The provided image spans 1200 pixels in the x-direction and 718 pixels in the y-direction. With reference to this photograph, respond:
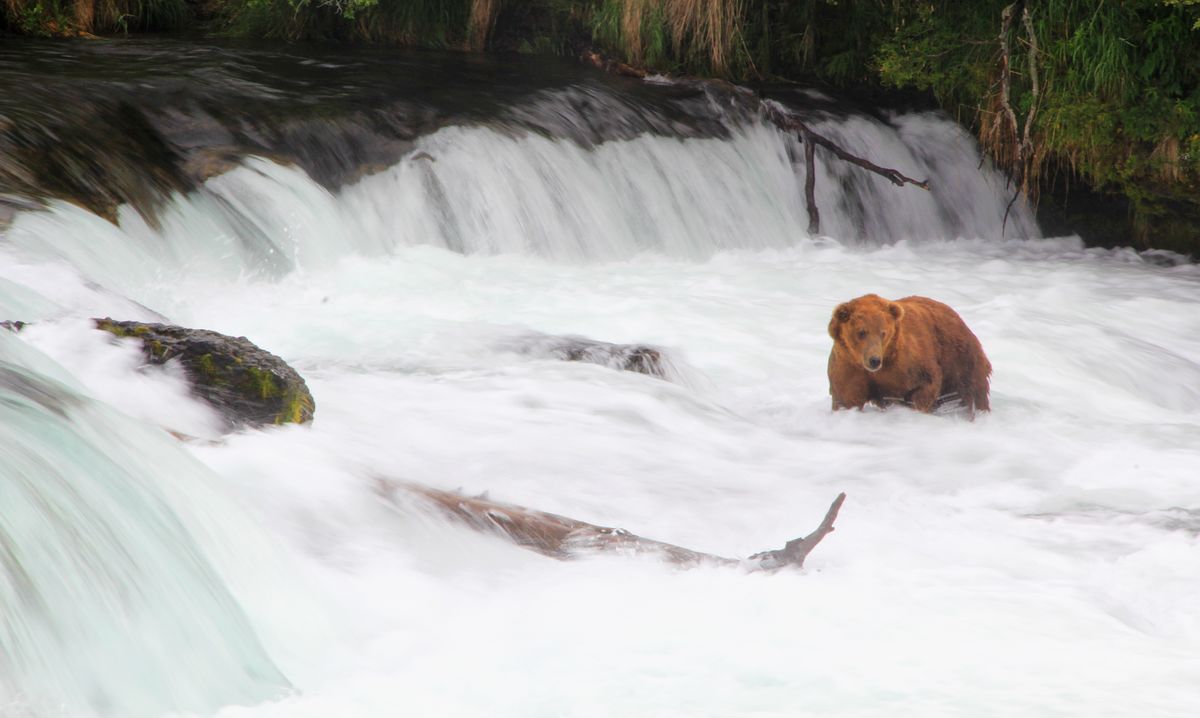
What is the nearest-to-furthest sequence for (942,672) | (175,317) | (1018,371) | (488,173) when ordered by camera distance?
(942,672) → (175,317) → (1018,371) → (488,173)

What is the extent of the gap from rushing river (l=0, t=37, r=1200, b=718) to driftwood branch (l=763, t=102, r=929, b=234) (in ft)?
0.35

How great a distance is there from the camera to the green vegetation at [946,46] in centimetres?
822

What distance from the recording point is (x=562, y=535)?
10.1ft

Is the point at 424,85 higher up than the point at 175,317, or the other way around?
the point at 424,85

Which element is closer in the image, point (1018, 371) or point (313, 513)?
point (313, 513)

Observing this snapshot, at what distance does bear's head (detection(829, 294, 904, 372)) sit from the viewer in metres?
4.21

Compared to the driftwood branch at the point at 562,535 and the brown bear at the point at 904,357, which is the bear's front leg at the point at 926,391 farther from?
the driftwood branch at the point at 562,535

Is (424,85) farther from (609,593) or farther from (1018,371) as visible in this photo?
(609,593)

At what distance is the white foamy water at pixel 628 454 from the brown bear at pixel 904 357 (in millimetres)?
88

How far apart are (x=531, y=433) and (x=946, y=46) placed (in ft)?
20.3

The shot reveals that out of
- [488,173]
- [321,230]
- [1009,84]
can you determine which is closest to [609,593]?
[321,230]

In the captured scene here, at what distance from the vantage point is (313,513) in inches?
115

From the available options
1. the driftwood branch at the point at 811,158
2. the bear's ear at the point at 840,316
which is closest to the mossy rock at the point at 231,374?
the bear's ear at the point at 840,316

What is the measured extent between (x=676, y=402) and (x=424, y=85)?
4487 millimetres
